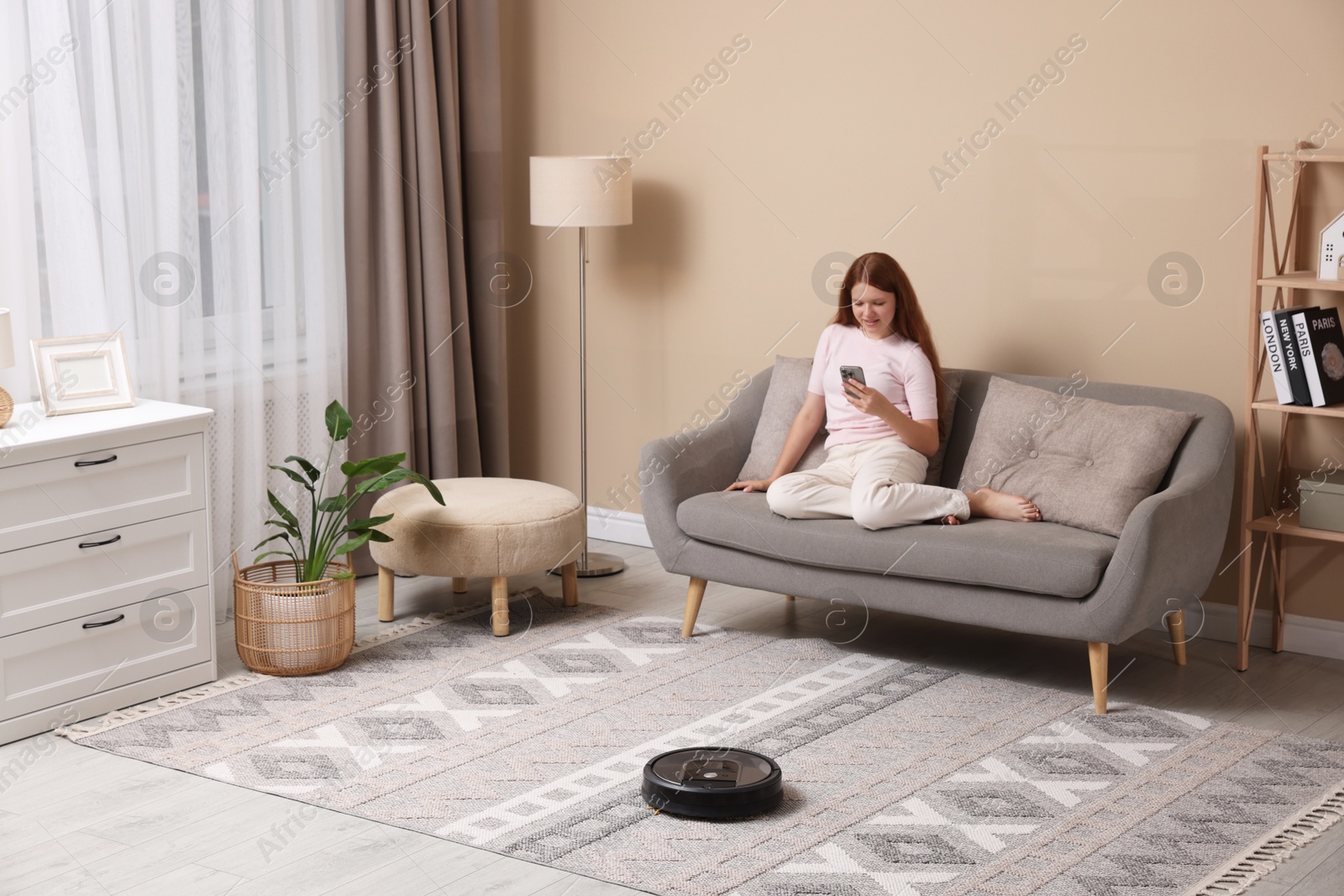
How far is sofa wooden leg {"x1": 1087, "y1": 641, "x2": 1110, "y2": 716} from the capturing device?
133 inches

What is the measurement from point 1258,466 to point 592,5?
274 cm

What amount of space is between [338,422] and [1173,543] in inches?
84.9

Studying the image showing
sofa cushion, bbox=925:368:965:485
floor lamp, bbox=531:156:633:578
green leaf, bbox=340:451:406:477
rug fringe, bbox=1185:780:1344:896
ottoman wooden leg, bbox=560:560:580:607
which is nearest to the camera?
rug fringe, bbox=1185:780:1344:896

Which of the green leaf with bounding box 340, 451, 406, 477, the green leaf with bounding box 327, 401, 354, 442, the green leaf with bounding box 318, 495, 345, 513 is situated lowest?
the green leaf with bounding box 318, 495, 345, 513

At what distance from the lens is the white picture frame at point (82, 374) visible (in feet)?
11.6

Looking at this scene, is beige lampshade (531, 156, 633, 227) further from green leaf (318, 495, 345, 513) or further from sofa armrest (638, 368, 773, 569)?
green leaf (318, 495, 345, 513)

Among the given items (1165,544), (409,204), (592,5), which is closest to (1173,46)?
(1165,544)

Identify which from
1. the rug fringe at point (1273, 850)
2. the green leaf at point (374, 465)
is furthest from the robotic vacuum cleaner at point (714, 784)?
the green leaf at point (374, 465)

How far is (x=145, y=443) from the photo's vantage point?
136 inches

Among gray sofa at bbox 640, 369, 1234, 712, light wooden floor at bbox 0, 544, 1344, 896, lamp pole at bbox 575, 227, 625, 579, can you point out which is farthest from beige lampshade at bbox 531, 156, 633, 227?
light wooden floor at bbox 0, 544, 1344, 896

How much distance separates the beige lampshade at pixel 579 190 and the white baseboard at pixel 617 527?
1.15m

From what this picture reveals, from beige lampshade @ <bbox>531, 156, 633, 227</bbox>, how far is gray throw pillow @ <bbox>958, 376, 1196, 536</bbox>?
4.54 feet

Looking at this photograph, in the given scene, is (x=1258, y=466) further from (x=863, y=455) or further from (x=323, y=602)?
(x=323, y=602)

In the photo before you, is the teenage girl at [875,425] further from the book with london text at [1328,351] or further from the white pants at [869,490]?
the book with london text at [1328,351]
